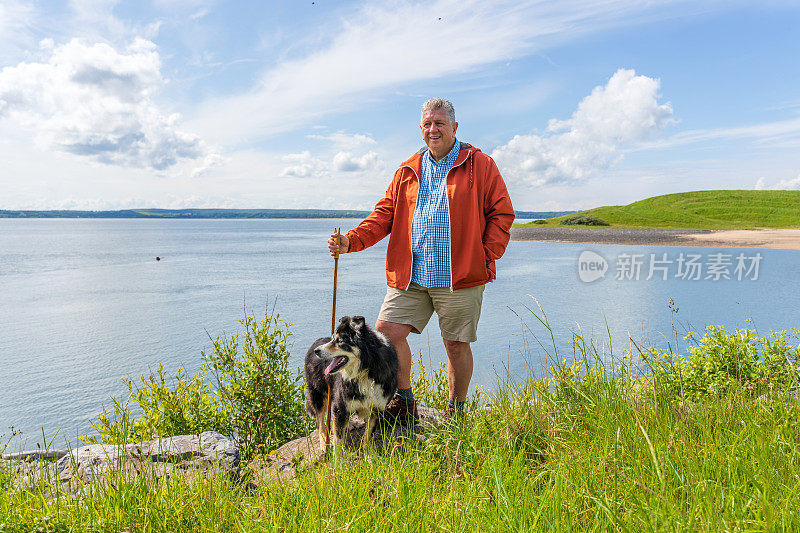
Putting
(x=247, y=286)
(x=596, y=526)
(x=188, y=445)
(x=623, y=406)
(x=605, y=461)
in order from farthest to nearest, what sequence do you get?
(x=247, y=286), (x=188, y=445), (x=623, y=406), (x=605, y=461), (x=596, y=526)

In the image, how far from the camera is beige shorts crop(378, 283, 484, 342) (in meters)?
3.68

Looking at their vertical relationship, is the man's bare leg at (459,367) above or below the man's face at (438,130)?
below

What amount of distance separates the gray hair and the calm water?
1.60 meters

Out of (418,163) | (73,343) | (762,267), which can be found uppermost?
(418,163)

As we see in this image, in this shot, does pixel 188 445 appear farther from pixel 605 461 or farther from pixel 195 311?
pixel 195 311

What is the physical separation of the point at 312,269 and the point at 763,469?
2861 centimetres

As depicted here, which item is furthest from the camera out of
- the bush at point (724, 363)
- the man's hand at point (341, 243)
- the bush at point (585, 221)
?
the bush at point (585, 221)

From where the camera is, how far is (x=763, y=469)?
1.97 meters

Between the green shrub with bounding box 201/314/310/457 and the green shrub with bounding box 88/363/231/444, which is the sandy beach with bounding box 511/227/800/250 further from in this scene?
the green shrub with bounding box 88/363/231/444

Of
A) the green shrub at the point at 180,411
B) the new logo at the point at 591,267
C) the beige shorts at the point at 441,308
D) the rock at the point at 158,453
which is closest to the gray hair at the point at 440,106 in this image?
the beige shorts at the point at 441,308

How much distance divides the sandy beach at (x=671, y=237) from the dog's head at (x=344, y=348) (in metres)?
41.8

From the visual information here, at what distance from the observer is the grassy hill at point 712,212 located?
47844 millimetres

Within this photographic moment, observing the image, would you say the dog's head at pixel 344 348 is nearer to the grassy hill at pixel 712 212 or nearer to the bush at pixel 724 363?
the bush at pixel 724 363

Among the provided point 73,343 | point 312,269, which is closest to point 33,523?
point 73,343
